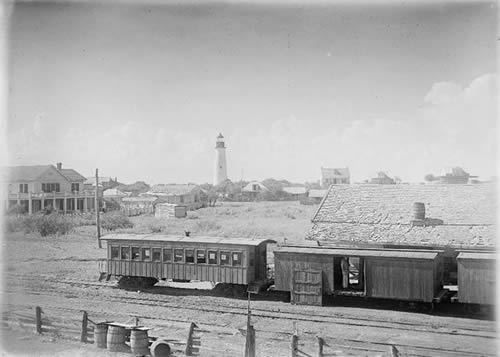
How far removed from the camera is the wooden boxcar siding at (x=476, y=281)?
60.8ft

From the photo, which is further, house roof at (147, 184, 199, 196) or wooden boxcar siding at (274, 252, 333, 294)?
house roof at (147, 184, 199, 196)

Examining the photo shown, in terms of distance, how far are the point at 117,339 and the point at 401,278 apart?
11275 millimetres

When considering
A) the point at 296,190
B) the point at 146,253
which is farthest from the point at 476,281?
the point at 296,190

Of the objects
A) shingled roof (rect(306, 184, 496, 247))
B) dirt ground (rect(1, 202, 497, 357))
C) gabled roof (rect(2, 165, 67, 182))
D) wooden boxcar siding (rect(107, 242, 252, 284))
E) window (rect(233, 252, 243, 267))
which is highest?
gabled roof (rect(2, 165, 67, 182))

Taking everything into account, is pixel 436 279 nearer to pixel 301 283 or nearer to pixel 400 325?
pixel 400 325

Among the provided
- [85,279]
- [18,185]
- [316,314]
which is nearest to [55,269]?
[85,279]

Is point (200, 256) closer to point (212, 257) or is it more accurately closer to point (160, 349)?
point (212, 257)

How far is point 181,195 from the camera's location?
61.9 m

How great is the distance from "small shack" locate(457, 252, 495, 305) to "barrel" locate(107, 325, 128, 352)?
12619 millimetres

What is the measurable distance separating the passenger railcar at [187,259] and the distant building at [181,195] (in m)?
33.2

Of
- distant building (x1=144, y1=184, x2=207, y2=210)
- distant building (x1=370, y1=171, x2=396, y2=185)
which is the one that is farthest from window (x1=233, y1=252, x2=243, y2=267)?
distant building (x1=370, y1=171, x2=396, y2=185)

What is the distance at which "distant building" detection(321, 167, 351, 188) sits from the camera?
7806 centimetres

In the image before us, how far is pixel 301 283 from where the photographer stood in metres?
21.5

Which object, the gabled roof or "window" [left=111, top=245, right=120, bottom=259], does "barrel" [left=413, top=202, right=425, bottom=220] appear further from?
the gabled roof
